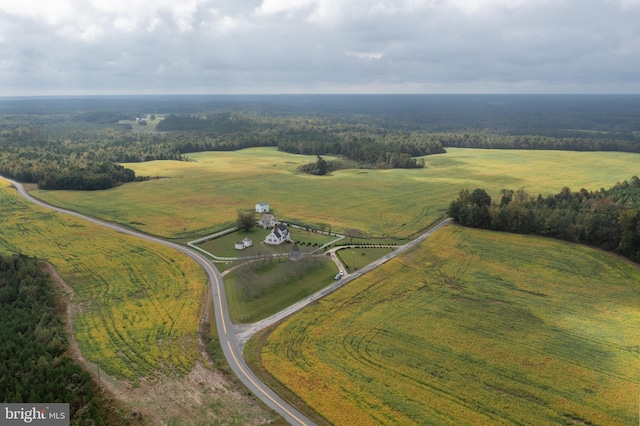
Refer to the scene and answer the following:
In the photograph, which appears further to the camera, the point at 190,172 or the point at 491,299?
the point at 190,172

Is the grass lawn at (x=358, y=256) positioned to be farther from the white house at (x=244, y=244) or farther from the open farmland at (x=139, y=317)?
the open farmland at (x=139, y=317)

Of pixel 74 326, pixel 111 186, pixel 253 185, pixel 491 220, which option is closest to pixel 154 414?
pixel 74 326

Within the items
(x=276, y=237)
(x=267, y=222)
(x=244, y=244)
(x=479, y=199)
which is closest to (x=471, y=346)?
(x=276, y=237)

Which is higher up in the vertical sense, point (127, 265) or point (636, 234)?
point (636, 234)

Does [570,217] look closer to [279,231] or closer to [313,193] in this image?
[279,231]

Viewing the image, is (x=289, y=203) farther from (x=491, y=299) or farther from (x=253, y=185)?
(x=491, y=299)

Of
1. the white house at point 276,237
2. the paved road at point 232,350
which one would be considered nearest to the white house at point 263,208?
the white house at point 276,237
